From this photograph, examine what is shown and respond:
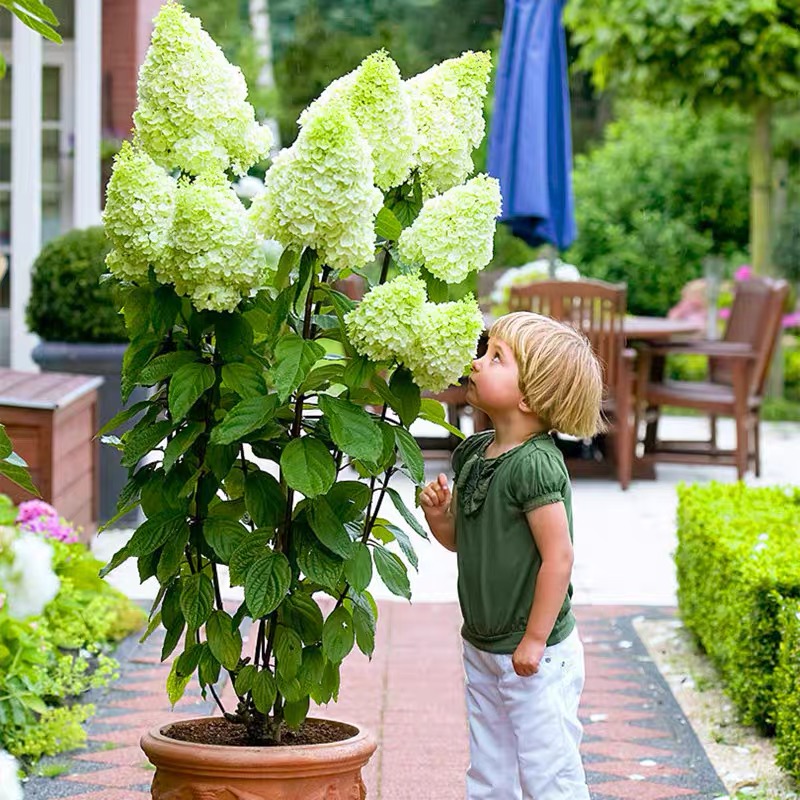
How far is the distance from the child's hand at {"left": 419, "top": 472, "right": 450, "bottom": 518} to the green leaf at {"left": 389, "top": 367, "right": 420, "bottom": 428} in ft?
1.36

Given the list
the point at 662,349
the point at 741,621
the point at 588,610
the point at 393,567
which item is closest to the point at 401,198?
the point at 393,567

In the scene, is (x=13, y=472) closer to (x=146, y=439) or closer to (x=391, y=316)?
(x=146, y=439)

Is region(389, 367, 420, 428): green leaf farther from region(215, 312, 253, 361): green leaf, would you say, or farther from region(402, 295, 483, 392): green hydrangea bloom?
region(215, 312, 253, 361): green leaf

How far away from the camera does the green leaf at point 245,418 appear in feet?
7.18

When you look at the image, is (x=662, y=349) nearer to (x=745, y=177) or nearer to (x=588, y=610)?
(x=588, y=610)

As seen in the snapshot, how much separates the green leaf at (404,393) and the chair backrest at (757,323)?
6.29m

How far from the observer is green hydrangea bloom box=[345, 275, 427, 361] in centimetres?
220

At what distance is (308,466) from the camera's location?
2246 millimetres

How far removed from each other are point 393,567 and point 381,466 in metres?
0.17

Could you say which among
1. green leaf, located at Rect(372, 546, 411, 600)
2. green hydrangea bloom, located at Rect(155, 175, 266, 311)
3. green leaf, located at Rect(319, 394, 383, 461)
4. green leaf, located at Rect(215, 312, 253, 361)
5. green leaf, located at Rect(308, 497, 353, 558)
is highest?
green hydrangea bloom, located at Rect(155, 175, 266, 311)

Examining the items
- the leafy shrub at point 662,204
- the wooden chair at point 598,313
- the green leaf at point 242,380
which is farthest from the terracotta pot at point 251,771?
the leafy shrub at point 662,204

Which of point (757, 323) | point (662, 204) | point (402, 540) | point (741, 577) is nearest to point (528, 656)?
point (402, 540)

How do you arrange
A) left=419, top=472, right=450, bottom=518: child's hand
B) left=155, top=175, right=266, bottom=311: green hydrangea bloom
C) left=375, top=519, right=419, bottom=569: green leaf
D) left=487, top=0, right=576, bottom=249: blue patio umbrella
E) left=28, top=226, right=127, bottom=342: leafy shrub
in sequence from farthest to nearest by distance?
left=487, top=0, right=576, bottom=249: blue patio umbrella
left=28, top=226, right=127, bottom=342: leafy shrub
left=419, top=472, right=450, bottom=518: child's hand
left=375, top=519, right=419, bottom=569: green leaf
left=155, top=175, right=266, bottom=311: green hydrangea bloom

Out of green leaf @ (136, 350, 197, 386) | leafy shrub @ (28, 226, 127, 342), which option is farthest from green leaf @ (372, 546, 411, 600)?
leafy shrub @ (28, 226, 127, 342)
